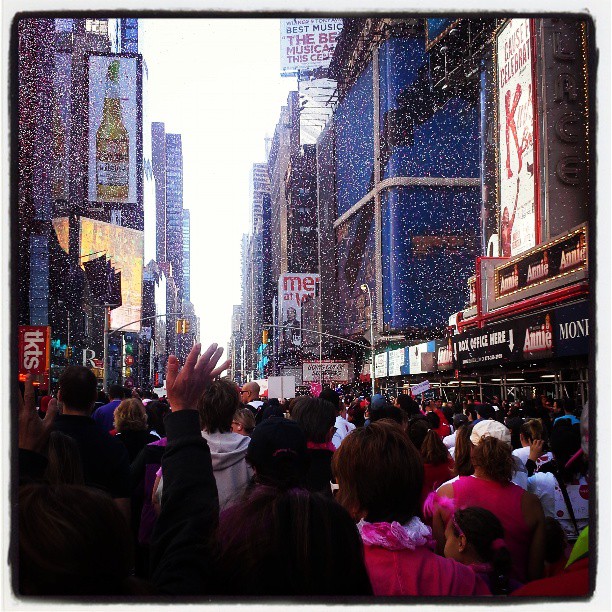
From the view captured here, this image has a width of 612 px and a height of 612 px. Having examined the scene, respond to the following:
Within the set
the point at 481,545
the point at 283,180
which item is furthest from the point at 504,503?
the point at 283,180

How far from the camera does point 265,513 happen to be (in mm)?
1892

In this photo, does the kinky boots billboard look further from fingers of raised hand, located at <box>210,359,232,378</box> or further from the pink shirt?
fingers of raised hand, located at <box>210,359,232,378</box>

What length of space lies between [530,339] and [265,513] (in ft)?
63.6

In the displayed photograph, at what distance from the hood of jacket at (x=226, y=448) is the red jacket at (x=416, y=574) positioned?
2.30 m

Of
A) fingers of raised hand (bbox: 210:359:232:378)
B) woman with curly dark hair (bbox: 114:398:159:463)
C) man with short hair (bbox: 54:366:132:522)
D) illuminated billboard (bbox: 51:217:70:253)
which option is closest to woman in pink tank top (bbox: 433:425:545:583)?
man with short hair (bbox: 54:366:132:522)

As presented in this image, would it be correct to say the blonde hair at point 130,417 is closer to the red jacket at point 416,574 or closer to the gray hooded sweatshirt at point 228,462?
the gray hooded sweatshirt at point 228,462

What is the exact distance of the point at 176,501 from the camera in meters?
2.20

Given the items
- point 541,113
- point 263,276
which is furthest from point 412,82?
point 263,276

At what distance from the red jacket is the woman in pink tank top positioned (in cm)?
163

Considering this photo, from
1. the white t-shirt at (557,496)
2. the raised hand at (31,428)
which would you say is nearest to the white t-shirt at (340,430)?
the white t-shirt at (557,496)

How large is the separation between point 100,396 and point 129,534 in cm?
1458

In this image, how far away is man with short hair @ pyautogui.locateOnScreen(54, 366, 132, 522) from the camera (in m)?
4.80

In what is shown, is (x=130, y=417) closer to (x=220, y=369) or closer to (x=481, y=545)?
(x=481, y=545)

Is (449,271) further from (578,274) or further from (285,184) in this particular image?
(285,184)
